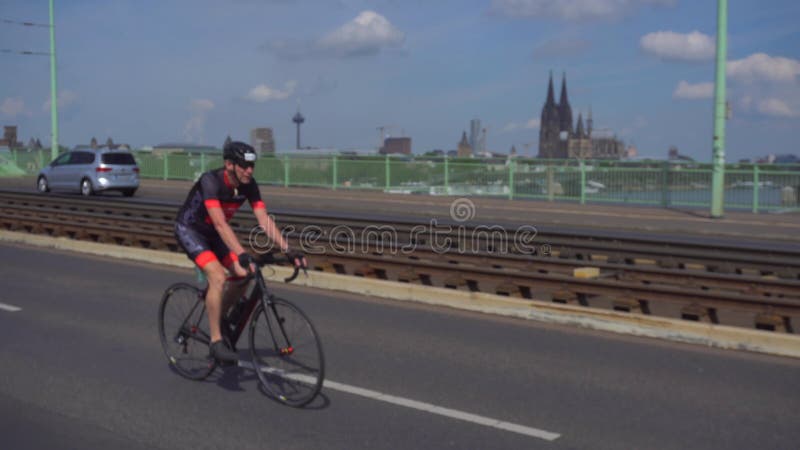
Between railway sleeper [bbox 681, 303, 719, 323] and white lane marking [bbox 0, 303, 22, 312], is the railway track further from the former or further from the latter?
white lane marking [bbox 0, 303, 22, 312]

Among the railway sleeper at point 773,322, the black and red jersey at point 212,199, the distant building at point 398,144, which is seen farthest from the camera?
the distant building at point 398,144

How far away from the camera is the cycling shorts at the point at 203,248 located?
246 inches

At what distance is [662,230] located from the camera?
20.0 metres

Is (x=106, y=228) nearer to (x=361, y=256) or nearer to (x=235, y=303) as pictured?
(x=361, y=256)

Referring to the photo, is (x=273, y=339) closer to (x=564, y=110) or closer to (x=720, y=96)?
(x=720, y=96)

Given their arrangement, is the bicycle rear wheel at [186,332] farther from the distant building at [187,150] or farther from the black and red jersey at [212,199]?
the distant building at [187,150]

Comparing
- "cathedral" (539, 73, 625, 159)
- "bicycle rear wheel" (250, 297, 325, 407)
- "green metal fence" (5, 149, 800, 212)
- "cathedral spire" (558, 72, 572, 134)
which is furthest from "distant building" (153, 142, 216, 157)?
"cathedral spire" (558, 72, 572, 134)

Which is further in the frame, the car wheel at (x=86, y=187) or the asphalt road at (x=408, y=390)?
the car wheel at (x=86, y=187)

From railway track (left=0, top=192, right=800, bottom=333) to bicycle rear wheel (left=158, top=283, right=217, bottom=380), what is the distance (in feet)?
15.8

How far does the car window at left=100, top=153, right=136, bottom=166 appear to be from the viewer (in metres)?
29.9

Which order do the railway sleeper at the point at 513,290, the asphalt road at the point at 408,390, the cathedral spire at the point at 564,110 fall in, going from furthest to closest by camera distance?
the cathedral spire at the point at 564,110, the railway sleeper at the point at 513,290, the asphalt road at the point at 408,390

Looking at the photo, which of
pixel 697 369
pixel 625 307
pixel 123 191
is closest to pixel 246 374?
pixel 697 369

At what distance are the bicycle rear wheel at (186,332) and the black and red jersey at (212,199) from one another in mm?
585

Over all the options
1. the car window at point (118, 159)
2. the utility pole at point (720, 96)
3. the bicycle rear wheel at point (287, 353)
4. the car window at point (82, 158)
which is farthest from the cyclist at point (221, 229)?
the car window at point (82, 158)
